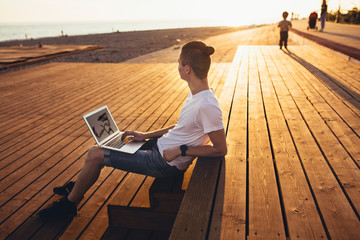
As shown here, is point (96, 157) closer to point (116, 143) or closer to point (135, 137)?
point (116, 143)

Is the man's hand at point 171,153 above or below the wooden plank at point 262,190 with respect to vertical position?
above

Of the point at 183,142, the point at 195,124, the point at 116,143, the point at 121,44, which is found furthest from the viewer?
the point at 121,44

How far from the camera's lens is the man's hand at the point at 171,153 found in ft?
6.38

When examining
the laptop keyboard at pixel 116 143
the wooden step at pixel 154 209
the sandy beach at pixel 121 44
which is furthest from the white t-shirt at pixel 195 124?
the sandy beach at pixel 121 44

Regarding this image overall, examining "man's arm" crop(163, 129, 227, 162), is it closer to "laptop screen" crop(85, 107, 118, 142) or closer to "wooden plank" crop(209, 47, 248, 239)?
"wooden plank" crop(209, 47, 248, 239)

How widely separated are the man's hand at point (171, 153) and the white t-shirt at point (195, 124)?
0.06 meters

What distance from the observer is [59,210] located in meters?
2.39

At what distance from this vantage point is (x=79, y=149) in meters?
3.67

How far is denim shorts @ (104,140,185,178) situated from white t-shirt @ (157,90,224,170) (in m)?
0.06

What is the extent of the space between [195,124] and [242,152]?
2.25 ft

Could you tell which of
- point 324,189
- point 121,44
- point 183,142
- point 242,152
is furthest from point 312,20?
point 183,142

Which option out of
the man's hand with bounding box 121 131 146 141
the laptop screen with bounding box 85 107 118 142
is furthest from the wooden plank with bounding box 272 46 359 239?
the laptop screen with bounding box 85 107 118 142

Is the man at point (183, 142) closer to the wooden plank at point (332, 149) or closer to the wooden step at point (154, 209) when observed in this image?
the wooden step at point (154, 209)

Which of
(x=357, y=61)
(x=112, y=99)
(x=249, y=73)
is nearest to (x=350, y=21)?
(x=357, y=61)
